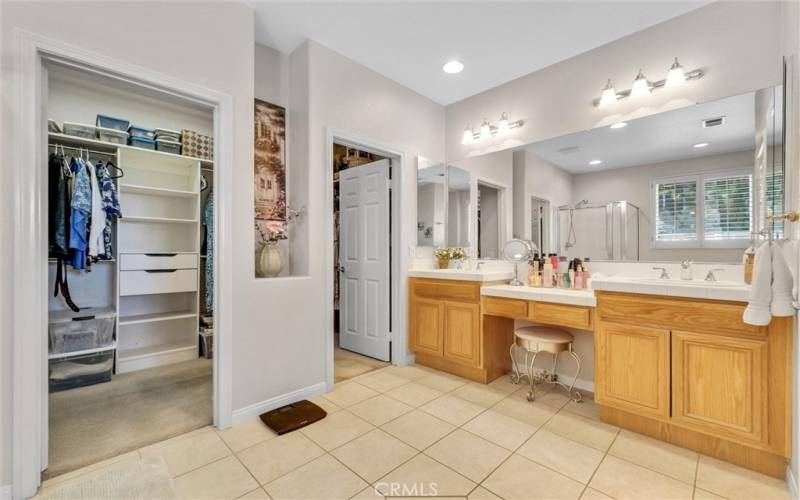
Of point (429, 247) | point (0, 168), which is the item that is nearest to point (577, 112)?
point (429, 247)

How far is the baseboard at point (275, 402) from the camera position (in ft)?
7.45

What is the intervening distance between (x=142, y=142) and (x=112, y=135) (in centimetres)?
22

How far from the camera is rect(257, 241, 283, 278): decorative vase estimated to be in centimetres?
255

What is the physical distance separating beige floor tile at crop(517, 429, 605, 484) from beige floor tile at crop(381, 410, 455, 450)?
48 centimetres

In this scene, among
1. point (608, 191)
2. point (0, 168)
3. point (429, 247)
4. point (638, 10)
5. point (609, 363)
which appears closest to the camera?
point (0, 168)

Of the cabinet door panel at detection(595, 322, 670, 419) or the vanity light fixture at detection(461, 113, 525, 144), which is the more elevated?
the vanity light fixture at detection(461, 113, 525, 144)

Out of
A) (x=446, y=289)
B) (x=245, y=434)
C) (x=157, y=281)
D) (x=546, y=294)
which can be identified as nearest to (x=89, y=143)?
(x=157, y=281)

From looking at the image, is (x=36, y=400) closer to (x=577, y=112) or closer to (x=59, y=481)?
(x=59, y=481)

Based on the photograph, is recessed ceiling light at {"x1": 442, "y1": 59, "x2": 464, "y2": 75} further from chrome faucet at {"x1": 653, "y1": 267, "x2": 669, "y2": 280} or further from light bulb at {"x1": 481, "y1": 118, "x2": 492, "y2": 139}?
chrome faucet at {"x1": 653, "y1": 267, "x2": 669, "y2": 280}

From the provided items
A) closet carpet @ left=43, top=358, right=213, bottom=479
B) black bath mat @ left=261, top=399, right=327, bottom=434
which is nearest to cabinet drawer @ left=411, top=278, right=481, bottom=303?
black bath mat @ left=261, top=399, right=327, bottom=434

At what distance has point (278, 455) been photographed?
1.91m

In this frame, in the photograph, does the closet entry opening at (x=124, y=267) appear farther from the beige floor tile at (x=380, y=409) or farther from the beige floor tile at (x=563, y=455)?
the beige floor tile at (x=563, y=455)

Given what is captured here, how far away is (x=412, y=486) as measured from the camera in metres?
1.65

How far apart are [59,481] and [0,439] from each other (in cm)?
→ 35
